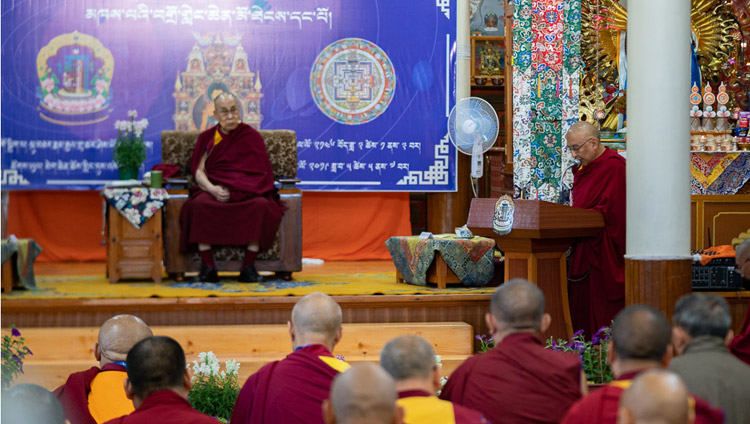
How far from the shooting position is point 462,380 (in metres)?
3.04

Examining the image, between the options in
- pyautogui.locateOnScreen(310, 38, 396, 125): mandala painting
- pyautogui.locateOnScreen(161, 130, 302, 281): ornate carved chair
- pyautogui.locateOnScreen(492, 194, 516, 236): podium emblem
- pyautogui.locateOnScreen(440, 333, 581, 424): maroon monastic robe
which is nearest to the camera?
pyautogui.locateOnScreen(440, 333, 581, 424): maroon monastic robe

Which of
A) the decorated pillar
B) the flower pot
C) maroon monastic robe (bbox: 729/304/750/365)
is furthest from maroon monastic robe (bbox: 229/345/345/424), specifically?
the flower pot

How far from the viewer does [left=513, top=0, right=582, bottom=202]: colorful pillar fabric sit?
7703 mm

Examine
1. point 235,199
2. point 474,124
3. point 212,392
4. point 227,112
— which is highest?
point 227,112

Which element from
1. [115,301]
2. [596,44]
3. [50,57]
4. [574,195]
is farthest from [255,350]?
[596,44]

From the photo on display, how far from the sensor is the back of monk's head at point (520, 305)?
3039 millimetres

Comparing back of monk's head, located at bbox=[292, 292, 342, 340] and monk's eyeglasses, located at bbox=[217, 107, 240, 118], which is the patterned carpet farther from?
back of monk's head, located at bbox=[292, 292, 342, 340]

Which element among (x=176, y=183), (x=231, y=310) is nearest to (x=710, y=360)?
(x=231, y=310)

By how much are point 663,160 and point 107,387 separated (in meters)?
3.70

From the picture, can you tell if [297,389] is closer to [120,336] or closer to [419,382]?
[120,336]

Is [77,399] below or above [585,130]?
below

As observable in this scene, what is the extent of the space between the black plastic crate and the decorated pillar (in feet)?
2.80

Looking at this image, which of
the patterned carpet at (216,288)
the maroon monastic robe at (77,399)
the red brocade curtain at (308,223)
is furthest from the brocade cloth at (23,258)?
the maroon monastic robe at (77,399)

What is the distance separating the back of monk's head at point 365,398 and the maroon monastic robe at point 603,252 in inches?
178
